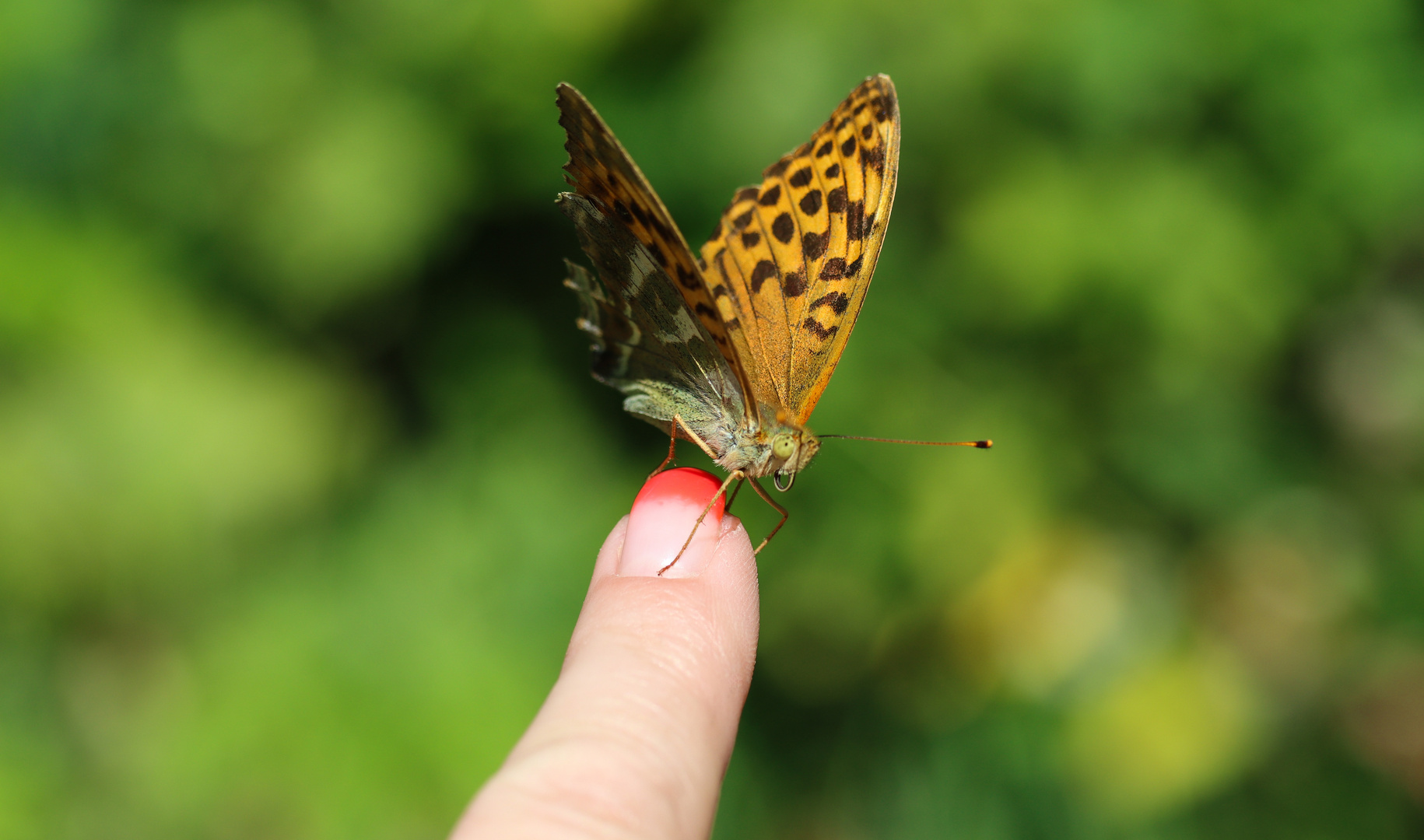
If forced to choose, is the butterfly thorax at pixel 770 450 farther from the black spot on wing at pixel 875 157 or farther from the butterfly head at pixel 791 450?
the black spot on wing at pixel 875 157

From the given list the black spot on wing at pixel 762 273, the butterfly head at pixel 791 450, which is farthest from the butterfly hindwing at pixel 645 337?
the black spot on wing at pixel 762 273

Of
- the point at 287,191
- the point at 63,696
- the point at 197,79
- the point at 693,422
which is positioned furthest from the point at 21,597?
the point at 693,422

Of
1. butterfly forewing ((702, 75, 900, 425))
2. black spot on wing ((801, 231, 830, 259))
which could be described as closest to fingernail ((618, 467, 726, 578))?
butterfly forewing ((702, 75, 900, 425))

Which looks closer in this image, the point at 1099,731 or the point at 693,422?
the point at 693,422

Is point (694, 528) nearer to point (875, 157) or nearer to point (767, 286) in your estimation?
point (767, 286)

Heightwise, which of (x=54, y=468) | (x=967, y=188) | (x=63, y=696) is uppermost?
(x=967, y=188)

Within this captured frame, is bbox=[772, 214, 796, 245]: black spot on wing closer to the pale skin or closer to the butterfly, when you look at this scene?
the butterfly

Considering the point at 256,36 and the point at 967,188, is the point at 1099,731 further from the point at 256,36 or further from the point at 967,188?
the point at 256,36

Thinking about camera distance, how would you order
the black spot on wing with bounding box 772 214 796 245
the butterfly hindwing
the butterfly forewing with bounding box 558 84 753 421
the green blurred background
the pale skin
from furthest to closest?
the green blurred background → the black spot on wing with bounding box 772 214 796 245 → the butterfly hindwing → the butterfly forewing with bounding box 558 84 753 421 → the pale skin
